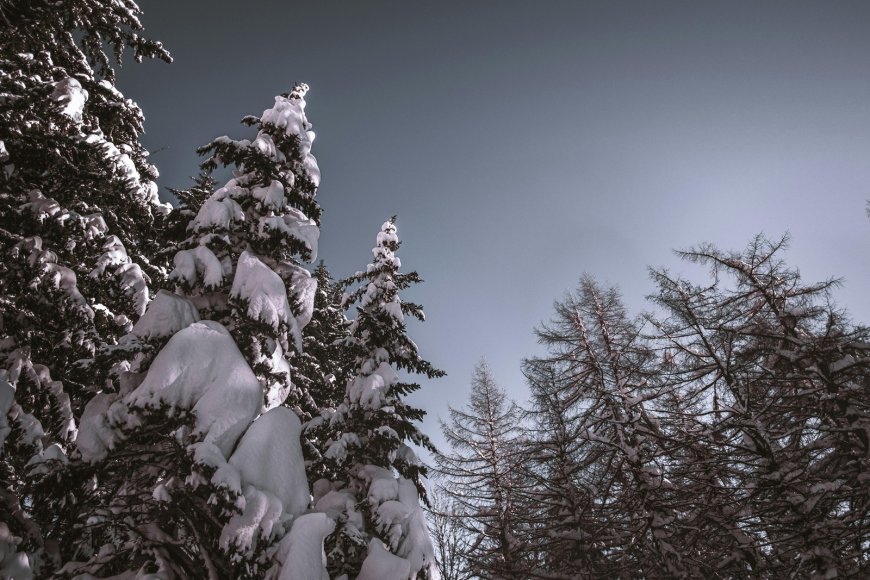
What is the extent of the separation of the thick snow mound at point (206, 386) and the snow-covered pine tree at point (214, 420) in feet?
0.04

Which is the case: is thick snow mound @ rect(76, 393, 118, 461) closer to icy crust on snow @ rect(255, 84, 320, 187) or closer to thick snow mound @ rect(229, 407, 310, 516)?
thick snow mound @ rect(229, 407, 310, 516)

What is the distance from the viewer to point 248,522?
4609 millimetres

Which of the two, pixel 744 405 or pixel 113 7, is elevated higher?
pixel 113 7

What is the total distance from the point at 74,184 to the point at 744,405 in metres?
11.6

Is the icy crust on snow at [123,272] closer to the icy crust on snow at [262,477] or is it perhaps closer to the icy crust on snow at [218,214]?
the icy crust on snow at [218,214]

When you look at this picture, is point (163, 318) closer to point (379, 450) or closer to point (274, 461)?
point (274, 461)

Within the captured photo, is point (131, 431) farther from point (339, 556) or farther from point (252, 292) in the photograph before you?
point (339, 556)

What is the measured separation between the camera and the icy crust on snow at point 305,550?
4.55 m

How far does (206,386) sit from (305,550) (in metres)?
2.40

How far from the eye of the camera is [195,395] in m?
5.25

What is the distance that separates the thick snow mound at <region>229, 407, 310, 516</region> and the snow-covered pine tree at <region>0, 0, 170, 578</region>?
8.77 feet

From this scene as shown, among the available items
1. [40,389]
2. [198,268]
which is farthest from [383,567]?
[40,389]

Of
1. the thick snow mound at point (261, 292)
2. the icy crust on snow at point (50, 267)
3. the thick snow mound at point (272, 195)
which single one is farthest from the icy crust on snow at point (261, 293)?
the icy crust on snow at point (50, 267)

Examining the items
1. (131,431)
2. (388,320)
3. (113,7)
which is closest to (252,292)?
(131,431)
